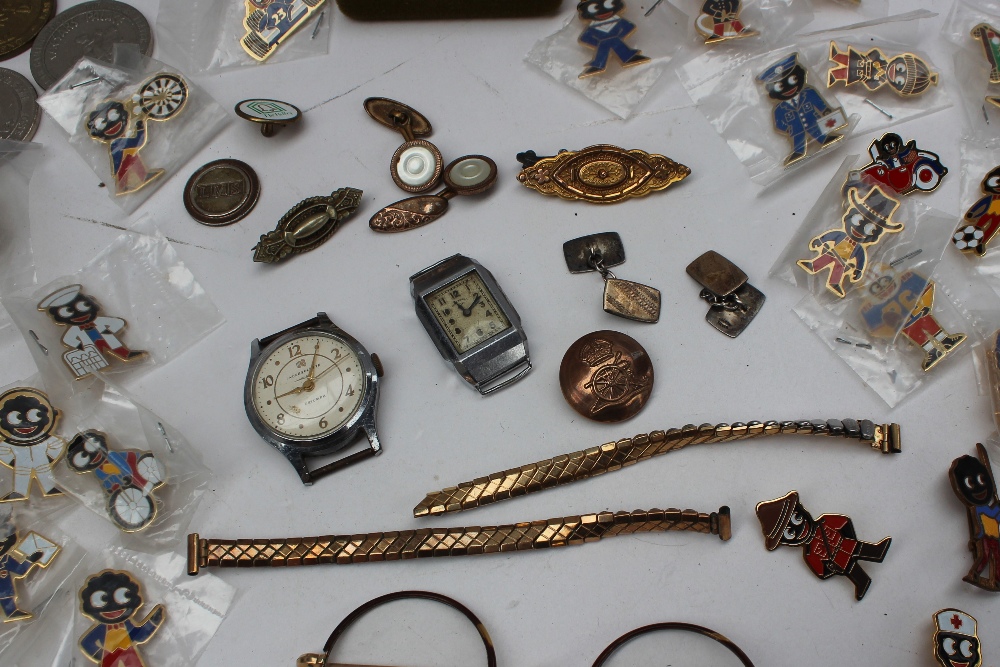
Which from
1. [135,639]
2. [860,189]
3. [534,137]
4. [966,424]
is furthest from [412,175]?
[966,424]

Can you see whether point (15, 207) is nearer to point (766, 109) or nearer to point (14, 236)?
point (14, 236)

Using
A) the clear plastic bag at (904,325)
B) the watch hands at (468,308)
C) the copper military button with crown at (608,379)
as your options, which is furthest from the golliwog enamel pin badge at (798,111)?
the watch hands at (468,308)

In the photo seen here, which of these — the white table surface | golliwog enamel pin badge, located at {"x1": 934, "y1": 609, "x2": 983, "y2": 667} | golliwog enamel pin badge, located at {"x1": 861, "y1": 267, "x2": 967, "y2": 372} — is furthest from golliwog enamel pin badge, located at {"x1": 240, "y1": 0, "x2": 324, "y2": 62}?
golliwog enamel pin badge, located at {"x1": 934, "y1": 609, "x2": 983, "y2": 667}

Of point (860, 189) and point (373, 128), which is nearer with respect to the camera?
point (860, 189)

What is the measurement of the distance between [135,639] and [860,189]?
7.37ft

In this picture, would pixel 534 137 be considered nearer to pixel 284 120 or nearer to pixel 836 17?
pixel 284 120

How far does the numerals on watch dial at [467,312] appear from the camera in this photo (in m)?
2.07

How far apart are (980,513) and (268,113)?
220 cm

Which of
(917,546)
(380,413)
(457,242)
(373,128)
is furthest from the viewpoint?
(373,128)

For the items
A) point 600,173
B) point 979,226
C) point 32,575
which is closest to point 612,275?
point 600,173

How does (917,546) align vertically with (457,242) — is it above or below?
below

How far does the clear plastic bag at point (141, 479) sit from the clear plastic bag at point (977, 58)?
2458mm

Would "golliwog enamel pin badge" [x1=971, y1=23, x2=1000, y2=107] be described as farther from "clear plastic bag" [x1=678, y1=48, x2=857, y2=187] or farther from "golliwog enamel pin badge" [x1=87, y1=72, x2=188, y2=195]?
"golliwog enamel pin badge" [x1=87, y1=72, x2=188, y2=195]

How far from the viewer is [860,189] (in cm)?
216
